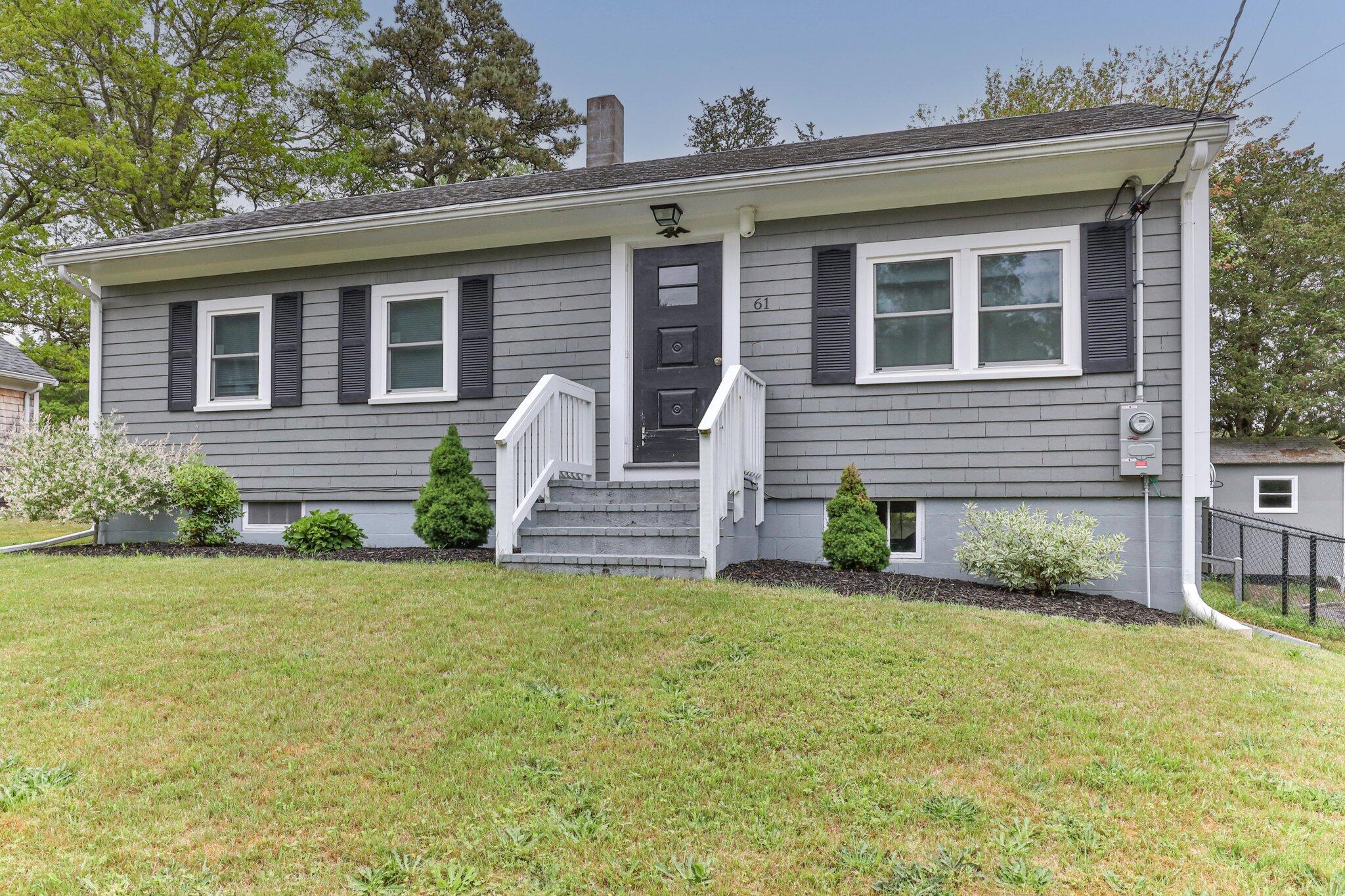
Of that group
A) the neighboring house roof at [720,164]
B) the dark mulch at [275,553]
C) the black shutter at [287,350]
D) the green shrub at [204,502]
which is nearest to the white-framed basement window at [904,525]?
the neighboring house roof at [720,164]

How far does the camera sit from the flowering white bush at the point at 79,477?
6.87 meters

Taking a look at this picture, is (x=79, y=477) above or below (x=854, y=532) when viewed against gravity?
above

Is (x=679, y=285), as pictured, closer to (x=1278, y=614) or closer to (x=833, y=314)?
(x=833, y=314)

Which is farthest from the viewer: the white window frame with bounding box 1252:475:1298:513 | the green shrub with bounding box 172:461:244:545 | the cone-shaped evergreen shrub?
the white window frame with bounding box 1252:475:1298:513

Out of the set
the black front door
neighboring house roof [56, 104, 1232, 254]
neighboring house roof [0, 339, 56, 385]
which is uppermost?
neighboring house roof [56, 104, 1232, 254]

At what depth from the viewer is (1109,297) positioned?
573 centimetres

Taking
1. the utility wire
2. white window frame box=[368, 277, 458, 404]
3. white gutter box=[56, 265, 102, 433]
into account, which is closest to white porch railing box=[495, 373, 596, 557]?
white window frame box=[368, 277, 458, 404]

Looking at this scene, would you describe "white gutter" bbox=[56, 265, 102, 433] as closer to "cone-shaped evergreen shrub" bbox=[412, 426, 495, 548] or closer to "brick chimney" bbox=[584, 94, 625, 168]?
"cone-shaped evergreen shrub" bbox=[412, 426, 495, 548]

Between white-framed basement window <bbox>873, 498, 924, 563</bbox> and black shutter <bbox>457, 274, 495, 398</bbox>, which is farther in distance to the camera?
black shutter <bbox>457, 274, 495, 398</bbox>

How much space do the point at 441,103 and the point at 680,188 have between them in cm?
1489

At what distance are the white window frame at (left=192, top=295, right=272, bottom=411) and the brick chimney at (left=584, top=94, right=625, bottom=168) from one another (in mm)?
3880

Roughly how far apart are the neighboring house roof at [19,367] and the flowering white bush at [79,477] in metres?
11.5

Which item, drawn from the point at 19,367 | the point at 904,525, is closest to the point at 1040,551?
the point at 904,525

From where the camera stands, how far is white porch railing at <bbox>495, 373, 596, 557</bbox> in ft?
17.5
